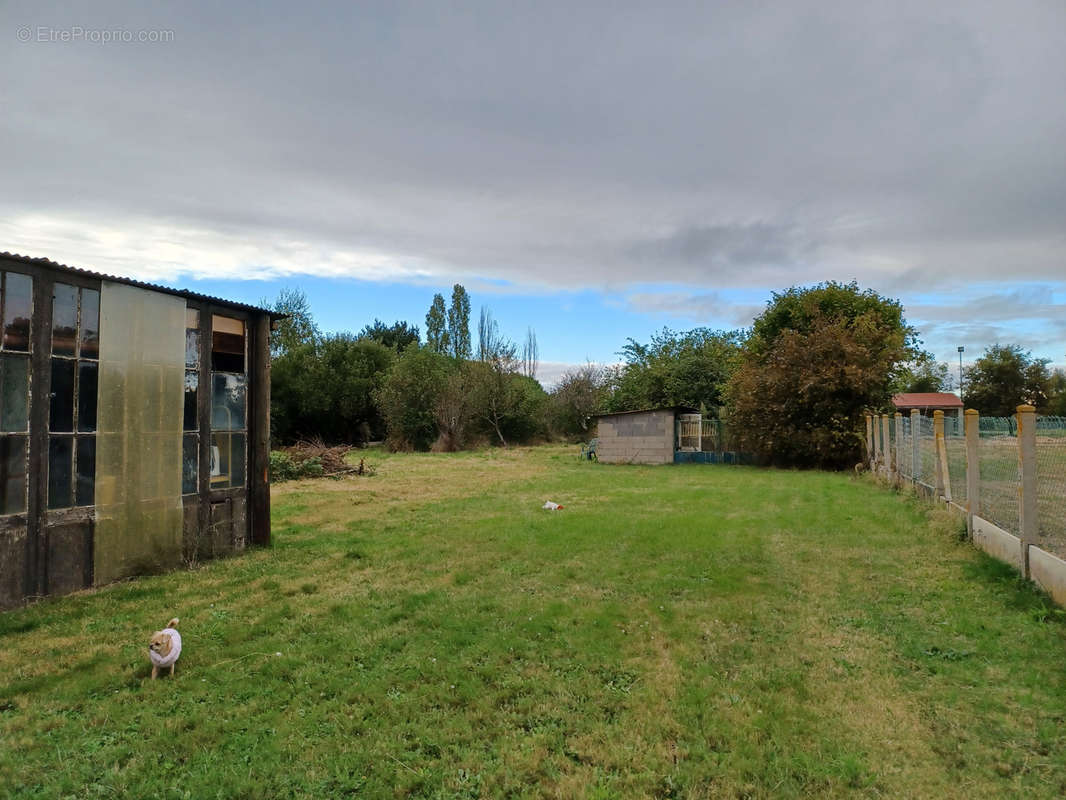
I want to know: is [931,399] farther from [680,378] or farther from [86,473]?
[86,473]

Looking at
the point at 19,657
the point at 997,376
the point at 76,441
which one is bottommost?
the point at 19,657

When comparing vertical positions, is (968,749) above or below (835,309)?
below

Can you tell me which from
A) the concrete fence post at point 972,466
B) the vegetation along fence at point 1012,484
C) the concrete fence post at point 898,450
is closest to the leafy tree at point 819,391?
the concrete fence post at point 898,450

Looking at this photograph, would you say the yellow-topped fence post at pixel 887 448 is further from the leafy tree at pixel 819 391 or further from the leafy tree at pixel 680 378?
the leafy tree at pixel 680 378

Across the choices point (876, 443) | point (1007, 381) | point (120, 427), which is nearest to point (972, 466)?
point (120, 427)

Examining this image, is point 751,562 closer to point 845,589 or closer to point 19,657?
point 845,589

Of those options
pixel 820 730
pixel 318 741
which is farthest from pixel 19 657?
pixel 820 730

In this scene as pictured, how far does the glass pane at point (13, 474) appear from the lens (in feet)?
19.8

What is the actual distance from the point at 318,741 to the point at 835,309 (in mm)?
27279

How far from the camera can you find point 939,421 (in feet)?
35.0

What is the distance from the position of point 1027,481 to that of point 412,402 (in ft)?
102

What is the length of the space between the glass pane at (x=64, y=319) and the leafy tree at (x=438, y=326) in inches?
1641

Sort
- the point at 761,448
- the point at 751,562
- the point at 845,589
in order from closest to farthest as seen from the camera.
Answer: the point at 845,589, the point at 751,562, the point at 761,448

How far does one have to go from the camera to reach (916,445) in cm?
1290
